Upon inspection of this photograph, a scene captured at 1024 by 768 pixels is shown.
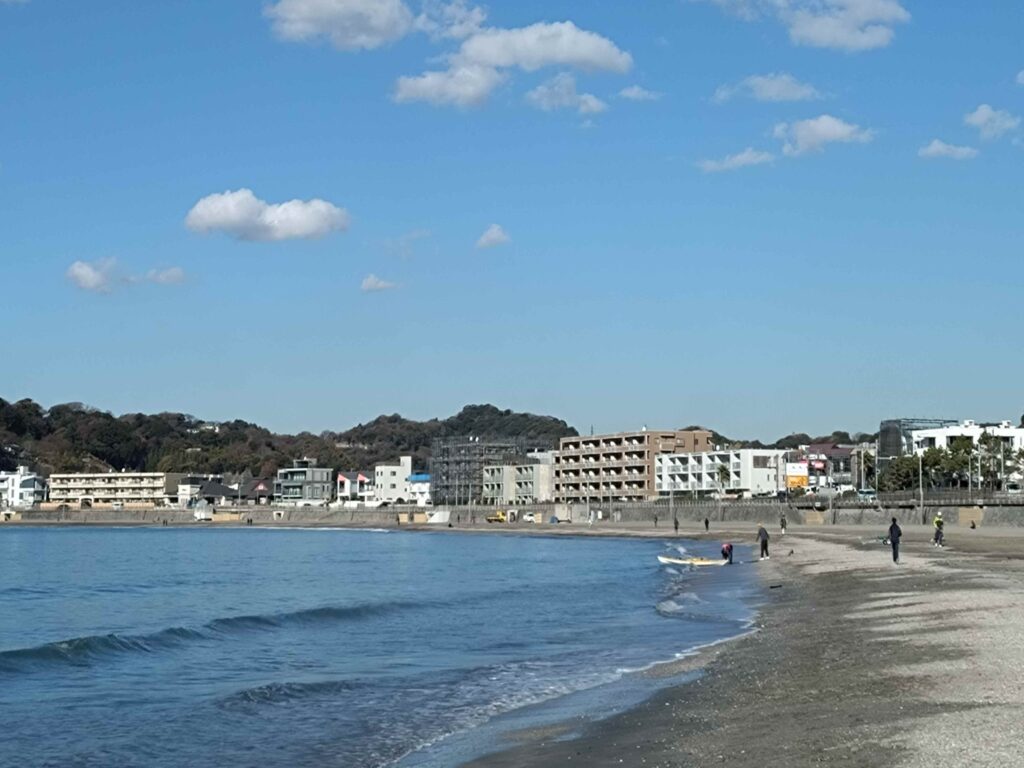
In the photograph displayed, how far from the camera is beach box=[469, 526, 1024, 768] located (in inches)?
449

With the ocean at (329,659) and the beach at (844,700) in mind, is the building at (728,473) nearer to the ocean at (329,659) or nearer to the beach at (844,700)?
the ocean at (329,659)

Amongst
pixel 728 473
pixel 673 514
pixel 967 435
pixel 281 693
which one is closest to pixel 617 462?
pixel 728 473

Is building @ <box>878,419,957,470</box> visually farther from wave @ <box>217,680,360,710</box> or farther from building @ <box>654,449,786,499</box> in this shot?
wave @ <box>217,680,360,710</box>

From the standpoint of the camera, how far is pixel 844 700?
1437 centimetres

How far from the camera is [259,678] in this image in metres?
22.5

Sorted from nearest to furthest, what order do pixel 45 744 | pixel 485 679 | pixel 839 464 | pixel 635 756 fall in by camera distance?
pixel 635 756
pixel 45 744
pixel 485 679
pixel 839 464

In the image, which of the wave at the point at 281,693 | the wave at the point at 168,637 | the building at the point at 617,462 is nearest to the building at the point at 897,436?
the building at the point at 617,462

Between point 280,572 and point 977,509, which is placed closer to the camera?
point 280,572

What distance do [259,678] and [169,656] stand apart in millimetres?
4999

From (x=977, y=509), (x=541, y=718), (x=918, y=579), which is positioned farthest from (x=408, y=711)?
(x=977, y=509)

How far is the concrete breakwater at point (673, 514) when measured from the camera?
299 ft

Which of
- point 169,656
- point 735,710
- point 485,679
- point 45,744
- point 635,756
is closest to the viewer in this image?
point 635,756

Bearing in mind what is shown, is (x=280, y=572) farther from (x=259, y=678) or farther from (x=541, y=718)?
(x=541, y=718)

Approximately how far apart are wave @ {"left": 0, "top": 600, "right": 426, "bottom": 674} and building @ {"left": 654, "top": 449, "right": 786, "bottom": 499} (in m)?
123
